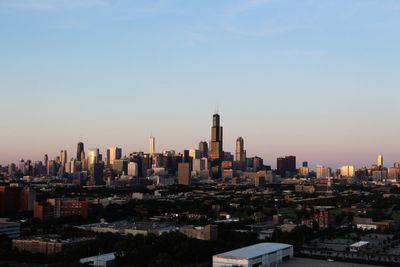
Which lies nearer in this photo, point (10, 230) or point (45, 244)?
point (45, 244)

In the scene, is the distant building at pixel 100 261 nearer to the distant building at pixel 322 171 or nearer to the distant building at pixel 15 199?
the distant building at pixel 15 199

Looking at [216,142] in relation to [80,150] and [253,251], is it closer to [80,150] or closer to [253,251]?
[80,150]

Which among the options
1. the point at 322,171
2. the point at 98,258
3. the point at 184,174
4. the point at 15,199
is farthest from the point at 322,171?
the point at 98,258

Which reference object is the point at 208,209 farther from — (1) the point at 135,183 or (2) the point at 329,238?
(1) the point at 135,183

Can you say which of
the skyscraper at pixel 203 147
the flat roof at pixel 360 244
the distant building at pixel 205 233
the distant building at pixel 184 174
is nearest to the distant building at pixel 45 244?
the distant building at pixel 205 233

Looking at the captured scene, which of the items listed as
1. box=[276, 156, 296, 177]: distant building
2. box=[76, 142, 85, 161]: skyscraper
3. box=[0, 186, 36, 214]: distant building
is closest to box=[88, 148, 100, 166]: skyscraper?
box=[76, 142, 85, 161]: skyscraper

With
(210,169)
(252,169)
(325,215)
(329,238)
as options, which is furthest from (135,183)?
(329,238)

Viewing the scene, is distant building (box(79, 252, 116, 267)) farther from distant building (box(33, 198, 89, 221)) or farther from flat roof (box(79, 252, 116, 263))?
distant building (box(33, 198, 89, 221))
